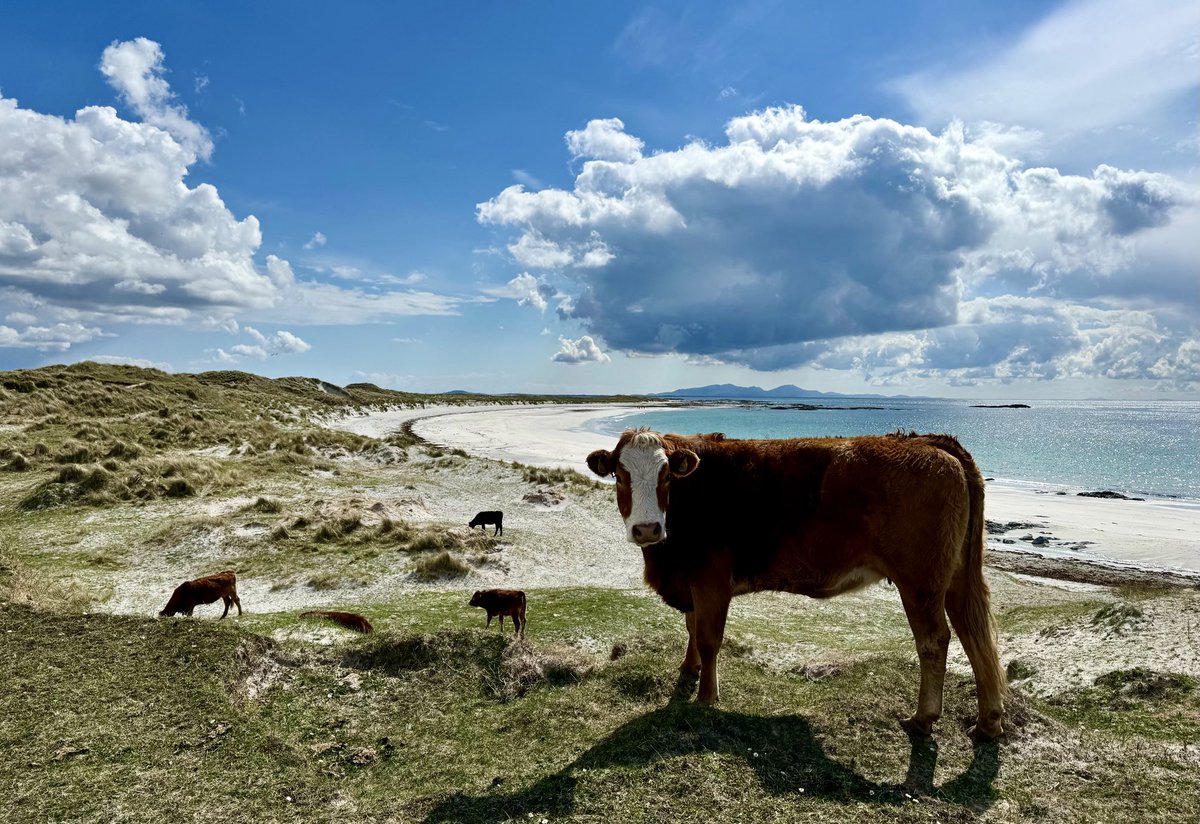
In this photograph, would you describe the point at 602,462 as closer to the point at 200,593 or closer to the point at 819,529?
the point at 819,529

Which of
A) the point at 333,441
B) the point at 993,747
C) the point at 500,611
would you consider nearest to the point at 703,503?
the point at 993,747

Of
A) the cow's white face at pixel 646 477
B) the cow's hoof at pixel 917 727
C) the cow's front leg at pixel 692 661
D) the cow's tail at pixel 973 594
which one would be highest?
the cow's white face at pixel 646 477

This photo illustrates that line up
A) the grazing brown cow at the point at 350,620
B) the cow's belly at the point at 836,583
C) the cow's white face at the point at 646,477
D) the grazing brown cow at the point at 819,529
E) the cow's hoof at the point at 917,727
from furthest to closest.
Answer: the grazing brown cow at the point at 350,620 < the cow's belly at the point at 836,583 < the cow's white face at the point at 646,477 < the grazing brown cow at the point at 819,529 < the cow's hoof at the point at 917,727

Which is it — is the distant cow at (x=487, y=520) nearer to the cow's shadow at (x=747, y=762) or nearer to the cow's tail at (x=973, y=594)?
the cow's shadow at (x=747, y=762)

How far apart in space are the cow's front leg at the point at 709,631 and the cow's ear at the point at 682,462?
1.31 metres

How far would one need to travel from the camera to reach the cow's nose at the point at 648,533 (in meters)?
5.73

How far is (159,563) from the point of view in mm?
14125

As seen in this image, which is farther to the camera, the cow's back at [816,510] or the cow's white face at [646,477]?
the cow's white face at [646,477]

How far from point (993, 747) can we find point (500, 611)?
605cm

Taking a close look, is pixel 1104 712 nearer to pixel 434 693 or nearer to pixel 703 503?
pixel 703 503

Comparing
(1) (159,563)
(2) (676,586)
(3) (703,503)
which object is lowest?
(1) (159,563)

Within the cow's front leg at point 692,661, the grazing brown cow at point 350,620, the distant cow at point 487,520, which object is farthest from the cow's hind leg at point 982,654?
the distant cow at point 487,520


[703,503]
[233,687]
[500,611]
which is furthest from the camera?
[500,611]

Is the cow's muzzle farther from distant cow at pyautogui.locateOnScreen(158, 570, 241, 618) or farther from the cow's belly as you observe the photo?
distant cow at pyautogui.locateOnScreen(158, 570, 241, 618)
